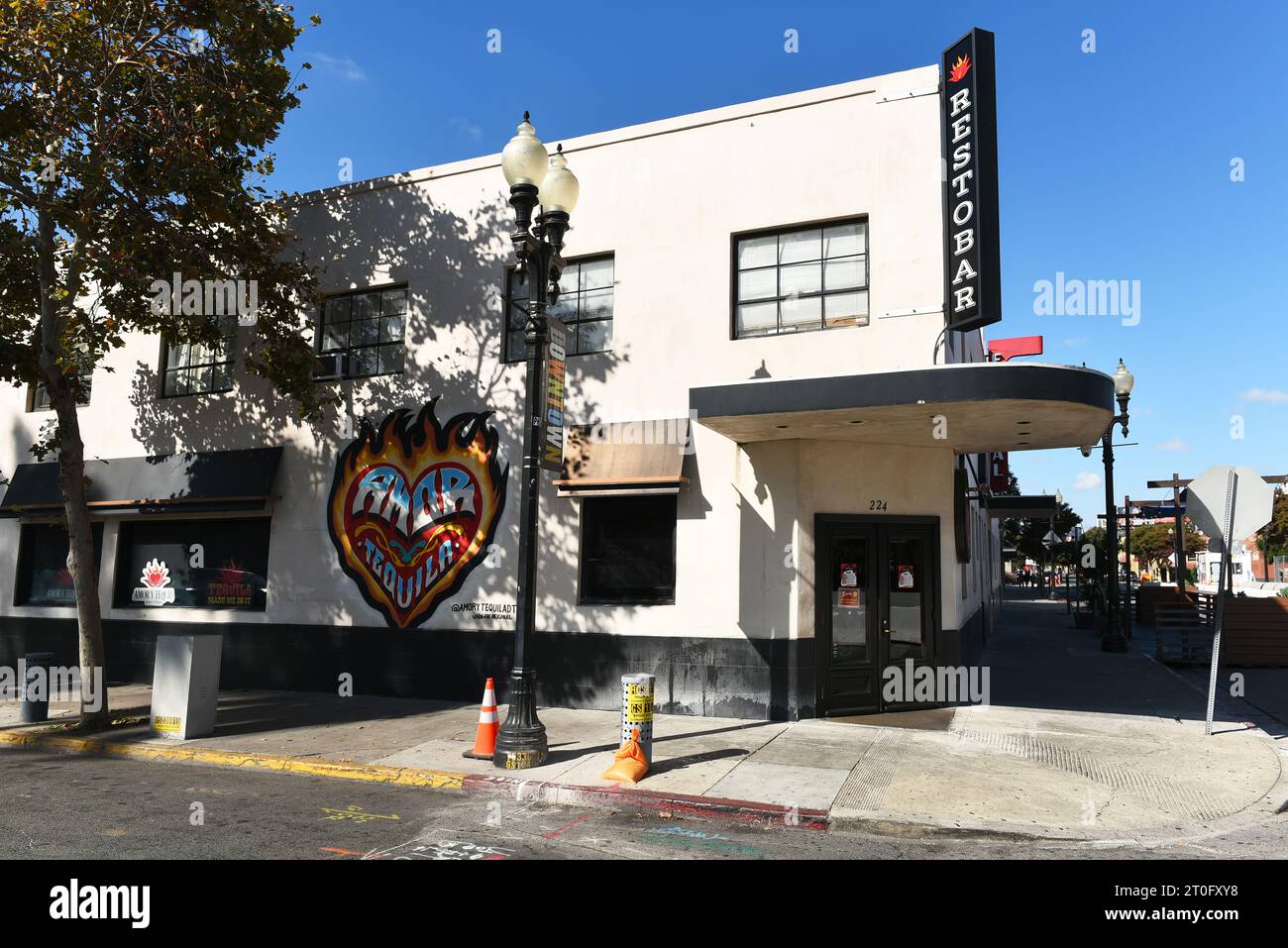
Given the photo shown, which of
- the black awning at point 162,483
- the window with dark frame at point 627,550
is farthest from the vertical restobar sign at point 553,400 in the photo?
the black awning at point 162,483

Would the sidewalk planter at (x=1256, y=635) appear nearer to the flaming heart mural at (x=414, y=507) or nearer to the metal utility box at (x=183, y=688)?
the flaming heart mural at (x=414, y=507)

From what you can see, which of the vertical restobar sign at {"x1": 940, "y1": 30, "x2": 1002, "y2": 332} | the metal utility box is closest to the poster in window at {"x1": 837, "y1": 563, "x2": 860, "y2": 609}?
the vertical restobar sign at {"x1": 940, "y1": 30, "x2": 1002, "y2": 332}

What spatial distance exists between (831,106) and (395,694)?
1075 cm

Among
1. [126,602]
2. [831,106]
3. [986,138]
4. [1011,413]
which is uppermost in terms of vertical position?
[831,106]

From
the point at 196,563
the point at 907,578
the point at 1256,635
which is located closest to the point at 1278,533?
the point at 1256,635

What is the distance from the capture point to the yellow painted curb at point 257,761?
8109mm

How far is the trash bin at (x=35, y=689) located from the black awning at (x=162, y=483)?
11.6 ft

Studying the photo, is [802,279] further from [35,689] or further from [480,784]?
[35,689]

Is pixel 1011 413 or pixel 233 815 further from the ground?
pixel 1011 413

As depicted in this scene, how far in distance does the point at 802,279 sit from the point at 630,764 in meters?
6.89

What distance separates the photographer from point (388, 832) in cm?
640
